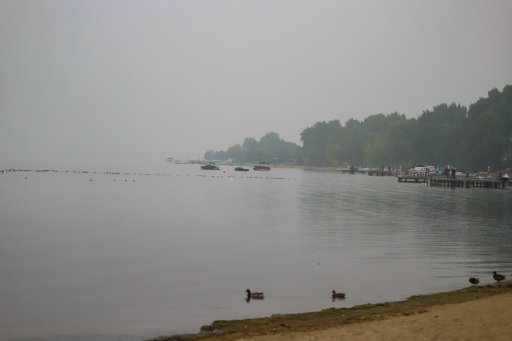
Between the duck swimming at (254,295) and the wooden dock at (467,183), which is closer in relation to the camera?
the duck swimming at (254,295)

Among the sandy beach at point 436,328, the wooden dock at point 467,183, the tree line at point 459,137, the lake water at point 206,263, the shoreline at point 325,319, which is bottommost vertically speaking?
the lake water at point 206,263

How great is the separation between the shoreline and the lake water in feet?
3.99

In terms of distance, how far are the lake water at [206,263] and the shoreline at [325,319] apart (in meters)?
1.21

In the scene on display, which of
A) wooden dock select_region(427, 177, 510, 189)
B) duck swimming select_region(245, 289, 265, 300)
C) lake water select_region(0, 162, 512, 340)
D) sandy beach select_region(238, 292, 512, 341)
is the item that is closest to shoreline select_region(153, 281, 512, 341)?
sandy beach select_region(238, 292, 512, 341)

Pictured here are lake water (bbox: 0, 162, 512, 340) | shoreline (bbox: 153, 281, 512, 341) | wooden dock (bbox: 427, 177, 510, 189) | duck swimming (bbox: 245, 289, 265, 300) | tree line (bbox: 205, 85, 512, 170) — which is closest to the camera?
shoreline (bbox: 153, 281, 512, 341)

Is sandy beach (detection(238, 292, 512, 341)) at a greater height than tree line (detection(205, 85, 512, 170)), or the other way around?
tree line (detection(205, 85, 512, 170))

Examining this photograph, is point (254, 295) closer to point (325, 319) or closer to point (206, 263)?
point (325, 319)

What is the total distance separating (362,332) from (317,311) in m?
3.29

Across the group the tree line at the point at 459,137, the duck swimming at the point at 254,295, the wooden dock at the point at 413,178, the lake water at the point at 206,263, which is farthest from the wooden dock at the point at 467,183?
the duck swimming at the point at 254,295

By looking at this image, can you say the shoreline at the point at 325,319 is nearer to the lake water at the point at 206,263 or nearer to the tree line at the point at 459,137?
the lake water at the point at 206,263

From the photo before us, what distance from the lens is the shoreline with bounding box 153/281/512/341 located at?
1545 centimetres

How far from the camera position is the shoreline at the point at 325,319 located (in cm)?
1545

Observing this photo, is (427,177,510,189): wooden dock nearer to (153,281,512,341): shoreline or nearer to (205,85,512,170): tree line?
(205,85,512,170): tree line

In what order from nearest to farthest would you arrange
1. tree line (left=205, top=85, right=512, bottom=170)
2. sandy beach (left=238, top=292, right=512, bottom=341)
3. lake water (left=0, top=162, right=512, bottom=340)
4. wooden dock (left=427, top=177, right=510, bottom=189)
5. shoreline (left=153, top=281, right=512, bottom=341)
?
sandy beach (left=238, top=292, right=512, bottom=341) → shoreline (left=153, top=281, right=512, bottom=341) → lake water (left=0, top=162, right=512, bottom=340) → wooden dock (left=427, top=177, right=510, bottom=189) → tree line (left=205, top=85, right=512, bottom=170)
